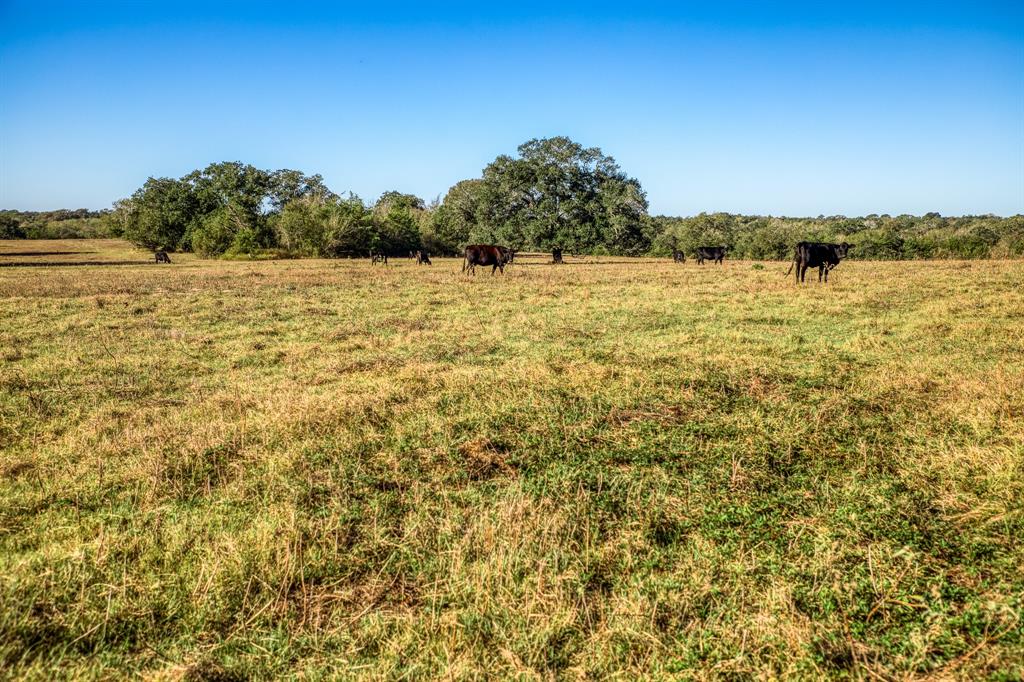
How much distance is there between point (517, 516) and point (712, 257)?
41.0m

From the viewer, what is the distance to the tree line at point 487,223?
39938mm

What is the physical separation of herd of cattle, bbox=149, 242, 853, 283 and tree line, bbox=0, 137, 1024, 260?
12.5 feet

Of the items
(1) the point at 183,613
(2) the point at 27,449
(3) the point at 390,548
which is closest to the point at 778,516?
(3) the point at 390,548

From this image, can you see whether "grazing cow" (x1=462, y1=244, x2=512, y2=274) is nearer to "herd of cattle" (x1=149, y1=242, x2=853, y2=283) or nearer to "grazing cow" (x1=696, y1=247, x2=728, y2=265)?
"herd of cattle" (x1=149, y1=242, x2=853, y2=283)

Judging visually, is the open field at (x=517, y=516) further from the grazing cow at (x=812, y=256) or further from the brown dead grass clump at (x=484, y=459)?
the grazing cow at (x=812, y=256)

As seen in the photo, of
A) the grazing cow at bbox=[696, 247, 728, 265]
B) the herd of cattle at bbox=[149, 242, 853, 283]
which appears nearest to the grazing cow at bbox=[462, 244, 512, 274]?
the herd of cattle at bbox=[149, 242, 853, 283]

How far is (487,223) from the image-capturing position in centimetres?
4147

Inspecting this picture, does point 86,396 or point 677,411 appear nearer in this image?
point 677,411

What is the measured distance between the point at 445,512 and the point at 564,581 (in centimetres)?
110

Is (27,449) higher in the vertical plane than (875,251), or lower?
lower

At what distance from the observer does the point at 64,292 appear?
62.7ft

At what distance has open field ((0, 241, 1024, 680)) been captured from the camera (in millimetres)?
2717

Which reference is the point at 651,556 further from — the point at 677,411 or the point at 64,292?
the point at 64,292

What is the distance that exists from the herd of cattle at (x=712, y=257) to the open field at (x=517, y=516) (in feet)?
45.0
